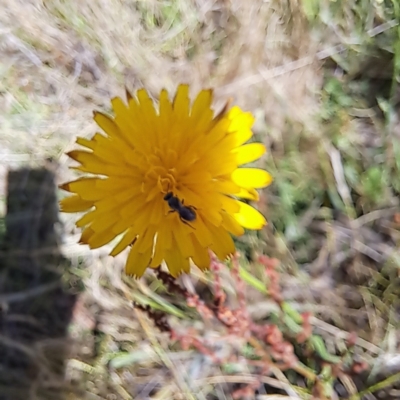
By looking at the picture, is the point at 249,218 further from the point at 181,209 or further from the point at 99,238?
the point at 99,238

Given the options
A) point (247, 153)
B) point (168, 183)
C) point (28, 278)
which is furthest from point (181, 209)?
point (28, 278)

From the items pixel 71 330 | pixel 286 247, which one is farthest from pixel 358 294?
pixel 71 330

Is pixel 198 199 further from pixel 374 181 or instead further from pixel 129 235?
pixel 374 181

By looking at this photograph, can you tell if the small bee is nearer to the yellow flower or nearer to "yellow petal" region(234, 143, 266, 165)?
the yellow flower

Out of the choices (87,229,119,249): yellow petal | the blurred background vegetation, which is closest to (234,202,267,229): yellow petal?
(87,229,119,249): yellow petal

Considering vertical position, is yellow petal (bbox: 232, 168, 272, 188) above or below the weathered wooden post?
above

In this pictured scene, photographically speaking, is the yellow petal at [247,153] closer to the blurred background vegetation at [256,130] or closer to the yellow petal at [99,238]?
the yellow petal at [99,238]

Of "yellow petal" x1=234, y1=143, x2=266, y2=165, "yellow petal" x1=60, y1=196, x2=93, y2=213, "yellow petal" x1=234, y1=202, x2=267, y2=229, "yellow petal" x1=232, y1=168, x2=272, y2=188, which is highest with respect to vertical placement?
"yellow petal" x1=234, y1=143, x2=266, y2=165
